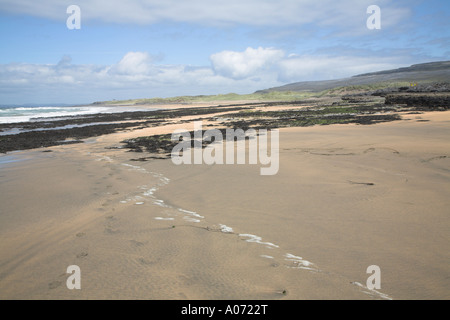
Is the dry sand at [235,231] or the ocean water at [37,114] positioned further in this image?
the ocean water at [37,114]

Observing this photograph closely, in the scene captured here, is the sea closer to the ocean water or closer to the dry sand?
the ocean water

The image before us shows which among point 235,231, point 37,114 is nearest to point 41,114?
point 37,114

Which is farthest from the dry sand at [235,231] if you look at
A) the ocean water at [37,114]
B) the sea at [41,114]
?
the ocean water at [37,114]

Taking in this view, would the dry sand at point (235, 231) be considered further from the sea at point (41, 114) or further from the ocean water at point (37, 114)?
the ocean water at point (37, 114)

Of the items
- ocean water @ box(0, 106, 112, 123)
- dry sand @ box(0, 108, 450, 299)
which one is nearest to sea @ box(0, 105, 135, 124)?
ocean water @ box(0, 106, 112, 123)

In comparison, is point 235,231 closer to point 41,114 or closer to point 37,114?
point 41,114

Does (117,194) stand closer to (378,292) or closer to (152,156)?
(152,156)

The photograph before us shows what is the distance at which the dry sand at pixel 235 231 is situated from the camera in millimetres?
2773

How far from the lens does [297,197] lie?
16.6ft

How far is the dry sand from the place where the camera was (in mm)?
2773

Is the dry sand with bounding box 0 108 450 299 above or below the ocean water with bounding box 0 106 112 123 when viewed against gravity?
below
